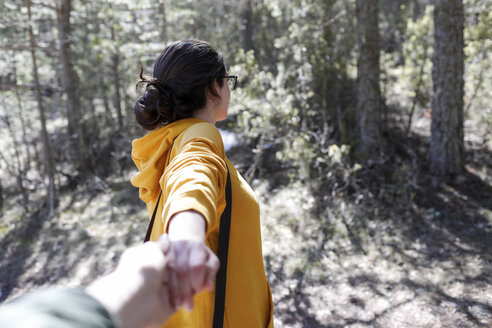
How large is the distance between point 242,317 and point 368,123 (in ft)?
20.4

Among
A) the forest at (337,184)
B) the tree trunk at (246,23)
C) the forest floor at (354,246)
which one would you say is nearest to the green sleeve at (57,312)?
the forest at (337,184)

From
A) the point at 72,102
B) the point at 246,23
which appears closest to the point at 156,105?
the point at 246,23

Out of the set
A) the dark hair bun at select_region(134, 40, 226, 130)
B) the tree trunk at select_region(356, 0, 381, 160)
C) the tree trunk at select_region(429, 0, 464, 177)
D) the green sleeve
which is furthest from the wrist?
the tree trunk at select_region(429, 0, 464, 177)

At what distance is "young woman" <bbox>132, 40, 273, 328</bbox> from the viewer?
93 centimetres

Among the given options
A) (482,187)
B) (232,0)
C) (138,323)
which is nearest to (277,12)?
(232,0)

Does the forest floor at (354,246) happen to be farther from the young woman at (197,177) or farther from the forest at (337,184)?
the young woman at (197,177)

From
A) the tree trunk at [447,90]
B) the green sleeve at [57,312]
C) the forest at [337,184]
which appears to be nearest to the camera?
the green sleeve at [57,312]

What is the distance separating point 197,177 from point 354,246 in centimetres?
464

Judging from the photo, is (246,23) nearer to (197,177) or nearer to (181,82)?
(181,82)

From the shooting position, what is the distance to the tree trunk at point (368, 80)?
6.56 m

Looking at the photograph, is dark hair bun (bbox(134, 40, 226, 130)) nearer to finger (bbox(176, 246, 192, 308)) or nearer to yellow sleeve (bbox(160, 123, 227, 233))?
yellow sleeve (bbox(160, 123, 227, 233))

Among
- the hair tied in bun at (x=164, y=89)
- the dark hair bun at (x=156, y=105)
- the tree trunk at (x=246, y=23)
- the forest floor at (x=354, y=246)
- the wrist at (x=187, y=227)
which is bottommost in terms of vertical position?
the forest floor at (x=354, y=246)

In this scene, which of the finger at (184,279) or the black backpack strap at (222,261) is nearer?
the finger at (184,279)

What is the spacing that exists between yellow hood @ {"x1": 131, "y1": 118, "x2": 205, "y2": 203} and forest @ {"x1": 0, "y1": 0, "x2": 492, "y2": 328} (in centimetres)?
218
